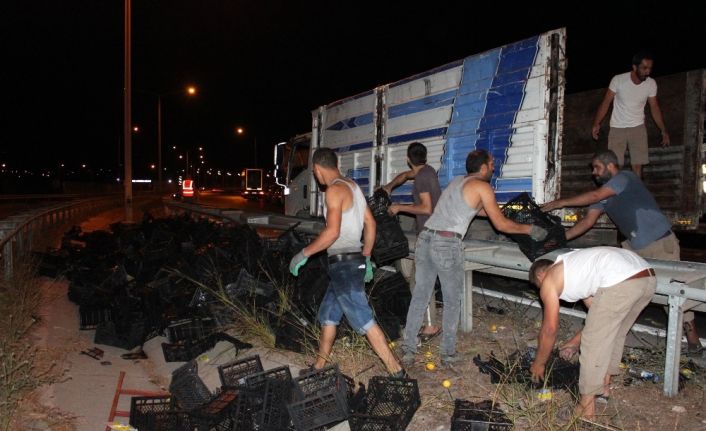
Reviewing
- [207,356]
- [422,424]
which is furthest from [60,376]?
[422,424]

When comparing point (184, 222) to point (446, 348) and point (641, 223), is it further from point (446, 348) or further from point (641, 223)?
point (641, 223)

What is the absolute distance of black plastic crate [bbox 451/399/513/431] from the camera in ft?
11.5

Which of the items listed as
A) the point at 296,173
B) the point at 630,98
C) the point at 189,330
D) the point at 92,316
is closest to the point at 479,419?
the point at 189,330

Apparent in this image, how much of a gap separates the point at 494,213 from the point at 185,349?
12.0 ft

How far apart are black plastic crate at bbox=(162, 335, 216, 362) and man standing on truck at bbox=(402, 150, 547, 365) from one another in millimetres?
2368

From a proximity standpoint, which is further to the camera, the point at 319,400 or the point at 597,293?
the point at 319,400

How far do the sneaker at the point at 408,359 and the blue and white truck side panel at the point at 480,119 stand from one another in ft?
8.34

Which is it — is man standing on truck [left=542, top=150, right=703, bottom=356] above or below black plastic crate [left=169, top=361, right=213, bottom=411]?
above

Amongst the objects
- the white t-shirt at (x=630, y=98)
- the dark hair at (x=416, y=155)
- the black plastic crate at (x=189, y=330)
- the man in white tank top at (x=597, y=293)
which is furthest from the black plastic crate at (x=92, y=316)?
the white t-shirt at (x=630, y=98)

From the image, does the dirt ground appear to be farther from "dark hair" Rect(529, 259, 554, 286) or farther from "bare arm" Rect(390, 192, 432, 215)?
"bare arm" Rect(390, 192, 432, 215)

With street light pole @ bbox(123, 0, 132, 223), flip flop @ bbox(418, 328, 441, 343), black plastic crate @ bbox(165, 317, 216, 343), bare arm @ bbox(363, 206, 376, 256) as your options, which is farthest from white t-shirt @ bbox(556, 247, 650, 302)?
street light pole @ bbox(123, 0, 132, 223)

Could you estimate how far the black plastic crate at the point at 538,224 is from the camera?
181 inches

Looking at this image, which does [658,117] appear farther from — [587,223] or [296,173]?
[296,173]

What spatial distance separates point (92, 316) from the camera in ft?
22.5
